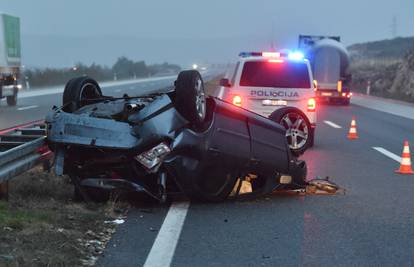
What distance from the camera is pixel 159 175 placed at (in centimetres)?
678

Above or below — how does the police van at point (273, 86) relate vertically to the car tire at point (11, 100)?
above

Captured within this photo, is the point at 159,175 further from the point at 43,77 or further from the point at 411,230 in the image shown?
the point at 43,77

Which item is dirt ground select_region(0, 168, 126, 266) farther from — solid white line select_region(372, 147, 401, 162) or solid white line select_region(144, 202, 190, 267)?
solid white line select_region(372, 147, 401, 162)

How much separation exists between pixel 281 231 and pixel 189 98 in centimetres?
177

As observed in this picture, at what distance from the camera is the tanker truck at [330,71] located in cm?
3153

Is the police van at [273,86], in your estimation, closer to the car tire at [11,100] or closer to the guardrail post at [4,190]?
the guardrail post at [4,190]

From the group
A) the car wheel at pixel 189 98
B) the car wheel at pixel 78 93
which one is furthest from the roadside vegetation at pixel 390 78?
the car wheel at pixel 189 98

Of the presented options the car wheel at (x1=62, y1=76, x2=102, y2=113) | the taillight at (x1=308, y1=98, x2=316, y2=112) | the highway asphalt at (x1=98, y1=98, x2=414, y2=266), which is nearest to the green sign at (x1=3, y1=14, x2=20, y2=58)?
the taillight at (x1=308, y1=98, x2=316, y2=112)

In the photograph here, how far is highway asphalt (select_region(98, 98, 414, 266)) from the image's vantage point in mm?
5246

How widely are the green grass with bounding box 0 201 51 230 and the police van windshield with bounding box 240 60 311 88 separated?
7436 mm

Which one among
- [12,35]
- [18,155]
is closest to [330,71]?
[12,35]

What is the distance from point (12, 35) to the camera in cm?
2603

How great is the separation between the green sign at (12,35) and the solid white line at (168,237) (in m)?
19.6

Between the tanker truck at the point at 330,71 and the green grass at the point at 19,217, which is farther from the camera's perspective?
the tanker truck at the point at 330,71
